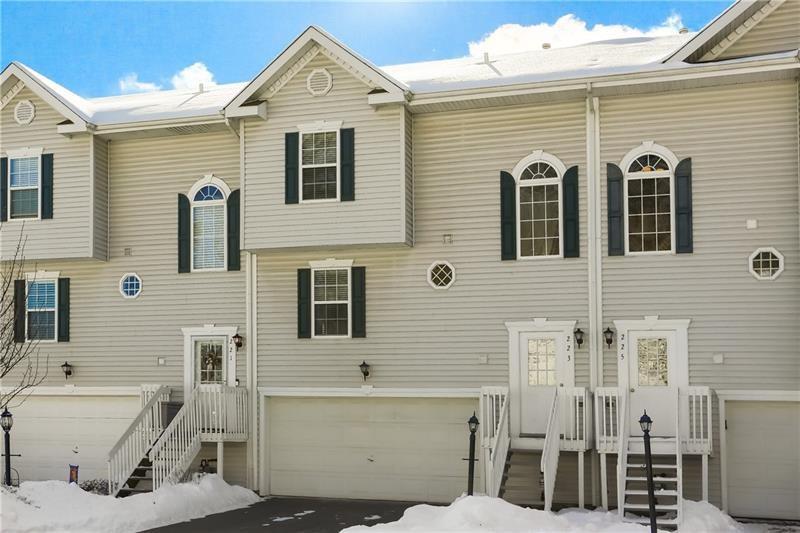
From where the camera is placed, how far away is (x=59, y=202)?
58.8 ft

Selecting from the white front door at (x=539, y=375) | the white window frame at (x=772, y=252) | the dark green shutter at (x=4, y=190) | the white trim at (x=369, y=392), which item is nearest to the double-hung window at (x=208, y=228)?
the white trim at (x=369, y=392)

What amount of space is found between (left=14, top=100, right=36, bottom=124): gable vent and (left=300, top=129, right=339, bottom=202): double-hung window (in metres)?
5.80

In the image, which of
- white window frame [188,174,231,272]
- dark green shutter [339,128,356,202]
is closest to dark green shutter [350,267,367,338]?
dark green shutter [339,128,356,202]

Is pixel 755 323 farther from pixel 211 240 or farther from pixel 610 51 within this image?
pixel 211 240

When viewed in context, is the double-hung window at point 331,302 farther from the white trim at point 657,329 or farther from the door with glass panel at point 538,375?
the white trim at point 657,329

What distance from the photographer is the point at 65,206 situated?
1789cm

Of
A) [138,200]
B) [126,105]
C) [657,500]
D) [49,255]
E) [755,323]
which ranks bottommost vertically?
[657,500]

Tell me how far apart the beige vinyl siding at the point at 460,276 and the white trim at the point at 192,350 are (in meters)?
1.49

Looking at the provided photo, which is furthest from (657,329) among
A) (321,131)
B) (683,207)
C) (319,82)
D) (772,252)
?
(319,82)

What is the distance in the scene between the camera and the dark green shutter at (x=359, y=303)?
16766 mm

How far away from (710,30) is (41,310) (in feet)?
45.0

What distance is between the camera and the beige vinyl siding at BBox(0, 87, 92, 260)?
17.8 metres

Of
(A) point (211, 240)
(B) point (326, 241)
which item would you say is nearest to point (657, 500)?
(B) point (326, 241)

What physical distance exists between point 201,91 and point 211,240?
13.0 ft
